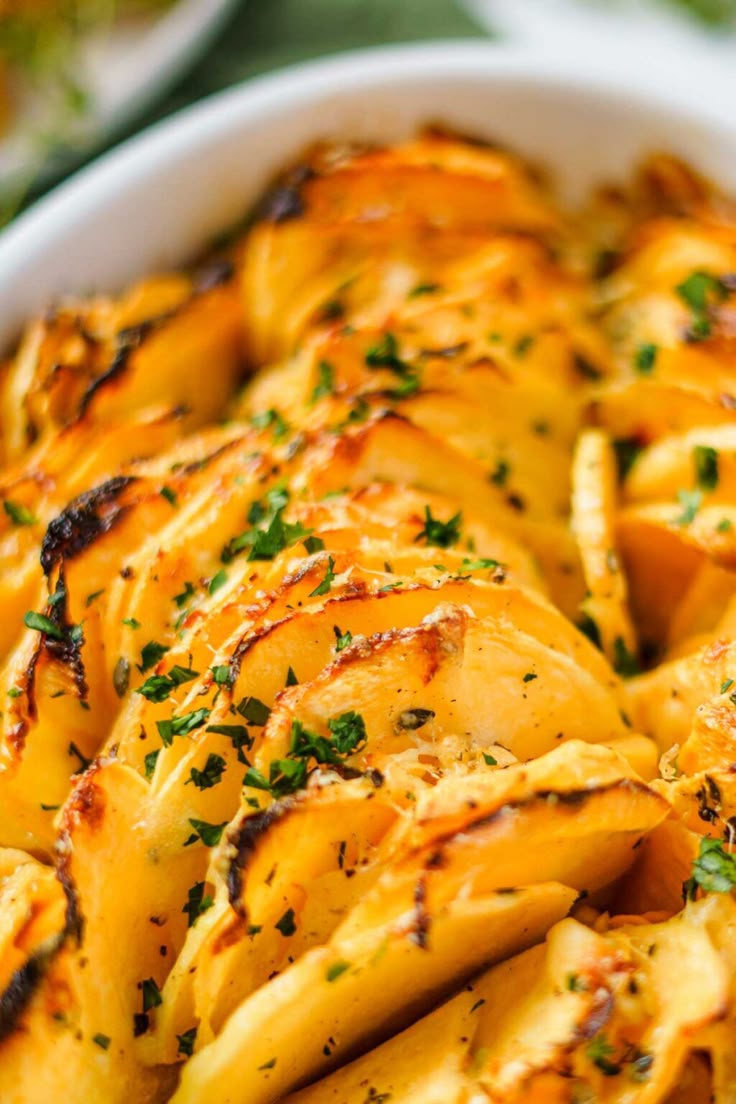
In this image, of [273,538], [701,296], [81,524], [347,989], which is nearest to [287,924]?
[347,989]

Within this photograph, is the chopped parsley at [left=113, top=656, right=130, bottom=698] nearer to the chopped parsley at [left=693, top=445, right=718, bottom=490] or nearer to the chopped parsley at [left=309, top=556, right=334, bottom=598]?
the chopped parsley at [left=309, top=556, right=334, bottom=598]

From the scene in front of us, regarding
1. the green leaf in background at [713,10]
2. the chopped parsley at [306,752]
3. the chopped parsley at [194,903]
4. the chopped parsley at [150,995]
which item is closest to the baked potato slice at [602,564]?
the chopped parsley at [306,752]

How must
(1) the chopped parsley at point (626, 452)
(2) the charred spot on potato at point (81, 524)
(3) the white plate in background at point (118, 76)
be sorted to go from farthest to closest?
(3) the white plate in background at point (118, 76)
(1) the chopped parsley at point (626, 452)
(2) the charred spot on potato at point (81, 524)

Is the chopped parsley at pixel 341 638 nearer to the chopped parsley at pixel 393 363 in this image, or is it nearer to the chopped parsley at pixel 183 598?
the chopped parsley at pixel 183 598

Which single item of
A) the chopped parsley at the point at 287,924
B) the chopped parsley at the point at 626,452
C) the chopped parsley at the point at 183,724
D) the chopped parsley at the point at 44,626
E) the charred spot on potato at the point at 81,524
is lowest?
the chopped parsley at the point at 287,924

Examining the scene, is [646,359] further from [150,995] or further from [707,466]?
[150,995]

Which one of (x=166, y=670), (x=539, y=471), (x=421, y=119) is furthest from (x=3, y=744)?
(x=421, y=119)

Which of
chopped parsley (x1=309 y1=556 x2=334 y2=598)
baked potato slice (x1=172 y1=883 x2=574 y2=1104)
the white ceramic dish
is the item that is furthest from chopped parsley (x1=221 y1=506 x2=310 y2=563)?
the white ceramic dish
